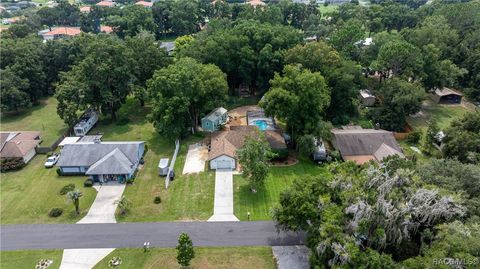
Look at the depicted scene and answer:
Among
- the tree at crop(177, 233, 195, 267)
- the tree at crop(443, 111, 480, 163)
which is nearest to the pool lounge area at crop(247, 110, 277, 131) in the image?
the tree at crop(443, 111, 480, 163)

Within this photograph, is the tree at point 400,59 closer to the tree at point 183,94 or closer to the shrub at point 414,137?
the shrub at point 414,137

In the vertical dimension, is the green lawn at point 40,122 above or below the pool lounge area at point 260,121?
above

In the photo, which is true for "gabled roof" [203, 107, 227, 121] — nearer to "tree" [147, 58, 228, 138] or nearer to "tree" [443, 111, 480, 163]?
"tree" [147, 58, 228, 138]

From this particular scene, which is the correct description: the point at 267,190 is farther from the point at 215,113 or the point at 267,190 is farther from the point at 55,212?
the point at 55,212

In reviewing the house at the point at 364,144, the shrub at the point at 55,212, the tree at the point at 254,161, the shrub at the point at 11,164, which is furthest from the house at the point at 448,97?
the shrub at the point at 11,164

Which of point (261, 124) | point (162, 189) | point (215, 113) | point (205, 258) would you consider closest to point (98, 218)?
point (162, 189)

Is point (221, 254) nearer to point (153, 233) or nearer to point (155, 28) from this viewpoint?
point (153, 233)
